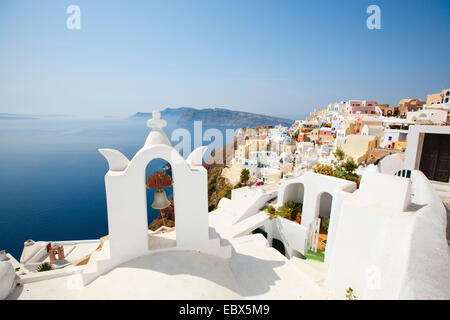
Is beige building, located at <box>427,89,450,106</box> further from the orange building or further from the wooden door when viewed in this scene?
the wooden door

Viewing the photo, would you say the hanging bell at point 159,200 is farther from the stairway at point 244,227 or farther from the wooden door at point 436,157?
the wooden door at point 436,157

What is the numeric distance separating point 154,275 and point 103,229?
3829 centimetres

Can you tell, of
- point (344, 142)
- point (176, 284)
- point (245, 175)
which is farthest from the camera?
point (245, 175)

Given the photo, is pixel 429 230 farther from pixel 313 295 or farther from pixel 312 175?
pixel 312 175

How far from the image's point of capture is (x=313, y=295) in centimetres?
492

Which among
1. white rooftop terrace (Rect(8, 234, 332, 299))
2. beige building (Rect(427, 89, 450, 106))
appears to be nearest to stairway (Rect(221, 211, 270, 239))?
white rooftop terrace (Rect(8, 234, 332, 299))

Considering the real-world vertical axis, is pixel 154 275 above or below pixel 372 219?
below

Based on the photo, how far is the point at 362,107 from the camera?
47.8 metres

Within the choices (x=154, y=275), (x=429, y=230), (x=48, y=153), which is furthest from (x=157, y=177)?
(x=48, y=153)

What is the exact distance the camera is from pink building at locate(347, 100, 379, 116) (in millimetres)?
47203

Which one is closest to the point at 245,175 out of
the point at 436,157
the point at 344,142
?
the point at 344,142

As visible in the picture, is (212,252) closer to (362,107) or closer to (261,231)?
(261,231)

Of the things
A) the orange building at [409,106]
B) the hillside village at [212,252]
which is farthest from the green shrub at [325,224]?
the orange building at [409,106]

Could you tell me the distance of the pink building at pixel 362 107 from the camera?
4720 centimetres
